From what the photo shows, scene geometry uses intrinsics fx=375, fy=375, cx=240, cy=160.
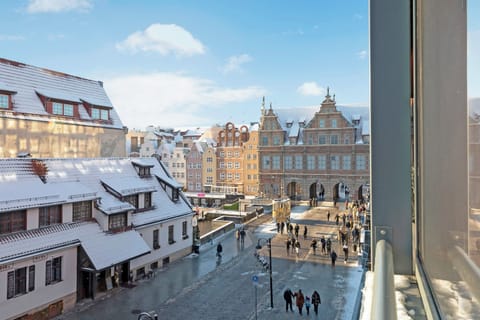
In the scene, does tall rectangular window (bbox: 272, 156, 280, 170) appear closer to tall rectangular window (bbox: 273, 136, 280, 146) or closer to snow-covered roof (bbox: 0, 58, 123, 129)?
tall rectangular window (bbox: 273, 136, 280, 146)

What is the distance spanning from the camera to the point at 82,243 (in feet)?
53.8

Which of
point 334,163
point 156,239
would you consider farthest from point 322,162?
point 156,239

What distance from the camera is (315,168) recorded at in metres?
46.8

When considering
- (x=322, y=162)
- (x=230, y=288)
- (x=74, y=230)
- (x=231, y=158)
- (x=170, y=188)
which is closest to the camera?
(x=74, y=230)

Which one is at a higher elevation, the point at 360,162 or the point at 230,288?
the point at 360,162

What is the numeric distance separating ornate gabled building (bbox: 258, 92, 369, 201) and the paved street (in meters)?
21.2

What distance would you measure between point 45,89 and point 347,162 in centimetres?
3279

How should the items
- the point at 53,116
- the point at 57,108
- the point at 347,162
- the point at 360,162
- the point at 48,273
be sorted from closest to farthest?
the point at 48,273 < the point at 53,116 < the point at 57,108 < the point at 360,162 < the point at 347,162

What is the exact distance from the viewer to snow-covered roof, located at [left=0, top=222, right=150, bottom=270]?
555 inches

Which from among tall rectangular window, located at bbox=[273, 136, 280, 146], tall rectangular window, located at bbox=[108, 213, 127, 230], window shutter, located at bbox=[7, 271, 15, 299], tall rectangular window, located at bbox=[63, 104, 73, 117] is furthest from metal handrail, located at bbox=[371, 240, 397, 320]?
tall rectangular window, located at bbox=[273, 136, 280, 146]

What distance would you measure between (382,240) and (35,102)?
104 feet

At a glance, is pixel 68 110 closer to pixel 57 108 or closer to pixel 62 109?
pixel 62 109

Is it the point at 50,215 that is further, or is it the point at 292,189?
the point at 292,189

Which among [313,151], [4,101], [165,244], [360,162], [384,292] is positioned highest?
[4,101]
